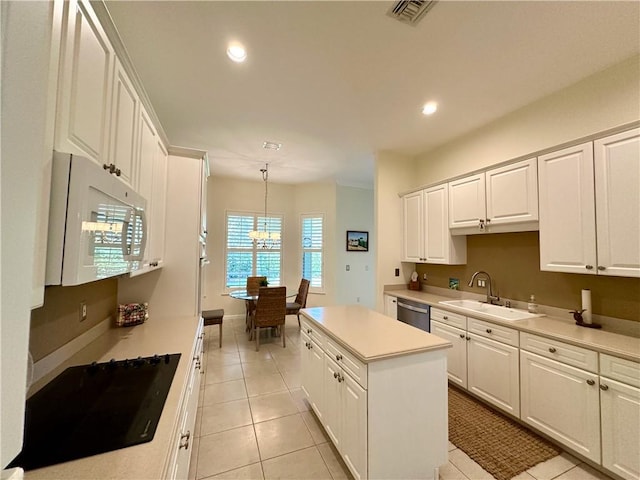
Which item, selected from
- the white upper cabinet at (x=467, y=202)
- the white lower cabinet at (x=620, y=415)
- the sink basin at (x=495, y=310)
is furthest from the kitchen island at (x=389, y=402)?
the white upper cabinet at (x=467, y=202)

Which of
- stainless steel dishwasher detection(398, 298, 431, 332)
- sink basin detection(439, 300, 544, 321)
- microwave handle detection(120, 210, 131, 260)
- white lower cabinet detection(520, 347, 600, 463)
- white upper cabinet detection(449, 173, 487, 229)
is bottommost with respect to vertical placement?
white lower cabinet detection(520, 347, 600, 463)

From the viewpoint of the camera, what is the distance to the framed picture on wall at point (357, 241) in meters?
5.91

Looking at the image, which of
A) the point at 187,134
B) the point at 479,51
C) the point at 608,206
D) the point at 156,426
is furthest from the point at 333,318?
the point at 187,134

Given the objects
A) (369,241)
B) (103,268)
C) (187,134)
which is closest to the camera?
(103,268)

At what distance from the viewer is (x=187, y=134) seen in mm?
3426

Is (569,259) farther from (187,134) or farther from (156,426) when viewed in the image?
(187,134)

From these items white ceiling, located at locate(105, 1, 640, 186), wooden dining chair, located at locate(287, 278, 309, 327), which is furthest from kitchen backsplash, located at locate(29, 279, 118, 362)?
wooden dining chair, located at locate(287, 278, 309, 327)

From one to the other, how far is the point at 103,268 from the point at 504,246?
11.3 ft

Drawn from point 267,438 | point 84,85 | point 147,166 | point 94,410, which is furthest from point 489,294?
point 84,85

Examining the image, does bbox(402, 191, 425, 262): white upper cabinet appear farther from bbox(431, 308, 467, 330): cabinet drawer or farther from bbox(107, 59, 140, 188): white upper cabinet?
bbox(107, 59, 140, 188): white upper cabinet

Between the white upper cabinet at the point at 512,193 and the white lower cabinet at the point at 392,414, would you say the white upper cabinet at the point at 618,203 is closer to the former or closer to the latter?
the white upper cabinet at the point at 512,193

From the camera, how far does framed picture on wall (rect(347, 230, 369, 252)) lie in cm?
591

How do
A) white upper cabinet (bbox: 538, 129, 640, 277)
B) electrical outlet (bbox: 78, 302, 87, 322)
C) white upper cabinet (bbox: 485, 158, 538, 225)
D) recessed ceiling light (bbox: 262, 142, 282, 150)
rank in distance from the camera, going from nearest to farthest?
1. electrical outlet (bbox: 78, 302, 87, 322)
2. white upper cabinet (bbox: 538, 129, 640, 277)
3. white upper cabinet (bbox: 485, 158, 538, 225)
4. recessed ceiling light (bbox: 262, 142, 282, 150)

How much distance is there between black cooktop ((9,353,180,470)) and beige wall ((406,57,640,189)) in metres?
3.58
